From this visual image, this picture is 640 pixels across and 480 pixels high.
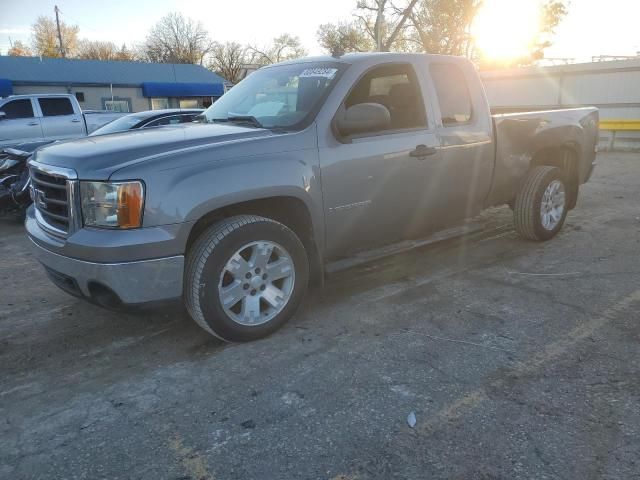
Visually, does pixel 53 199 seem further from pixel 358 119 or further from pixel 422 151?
pixel 422 151

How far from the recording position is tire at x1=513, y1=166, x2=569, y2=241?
5.27 m

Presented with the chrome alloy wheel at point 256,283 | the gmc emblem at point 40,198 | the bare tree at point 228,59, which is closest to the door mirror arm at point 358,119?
the chrome alloy wheel at point 256,283

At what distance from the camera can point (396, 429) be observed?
2510 mm

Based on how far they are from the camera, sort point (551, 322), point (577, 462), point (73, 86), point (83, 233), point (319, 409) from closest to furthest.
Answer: point (577, 462) < point (319, 409) < point (83, 233) < point (551, 322) < point (73, 86)

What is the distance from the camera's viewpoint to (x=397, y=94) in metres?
4.41

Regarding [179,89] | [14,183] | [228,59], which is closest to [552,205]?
[14,183]

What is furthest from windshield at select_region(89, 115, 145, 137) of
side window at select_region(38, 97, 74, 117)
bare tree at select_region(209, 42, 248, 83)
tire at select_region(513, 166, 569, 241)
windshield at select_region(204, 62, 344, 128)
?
bare tree at select_region(209, 42, 248, 83)

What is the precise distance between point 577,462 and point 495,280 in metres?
2.42

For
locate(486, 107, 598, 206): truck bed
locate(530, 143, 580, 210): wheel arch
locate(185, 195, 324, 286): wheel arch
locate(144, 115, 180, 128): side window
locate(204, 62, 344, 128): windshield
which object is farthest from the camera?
locate(144, 115, 180, 128): side window

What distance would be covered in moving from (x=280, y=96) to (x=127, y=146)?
1.34 m

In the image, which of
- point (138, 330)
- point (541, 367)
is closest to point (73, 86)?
point (138, 330)

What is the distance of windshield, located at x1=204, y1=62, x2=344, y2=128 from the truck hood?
26 cm

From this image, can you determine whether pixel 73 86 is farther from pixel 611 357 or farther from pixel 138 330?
pixel 611 357

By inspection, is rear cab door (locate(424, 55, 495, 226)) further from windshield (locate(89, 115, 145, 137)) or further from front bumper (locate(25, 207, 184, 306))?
windshield (locate(89, 115, 145, 137))
